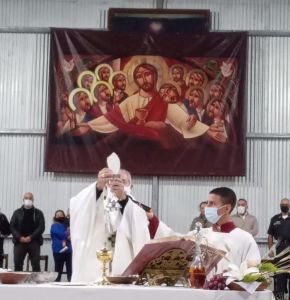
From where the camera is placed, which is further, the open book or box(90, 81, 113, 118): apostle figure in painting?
box(90, 81, 113, 118): apostle figure in painting

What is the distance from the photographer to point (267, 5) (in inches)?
740

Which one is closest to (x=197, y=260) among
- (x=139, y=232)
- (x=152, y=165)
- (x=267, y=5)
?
(x=139, y=232)

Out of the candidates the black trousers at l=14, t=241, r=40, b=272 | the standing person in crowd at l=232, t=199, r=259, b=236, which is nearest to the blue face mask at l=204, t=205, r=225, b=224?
the standing person in crowd at l=232, t=199, r=259, b=236

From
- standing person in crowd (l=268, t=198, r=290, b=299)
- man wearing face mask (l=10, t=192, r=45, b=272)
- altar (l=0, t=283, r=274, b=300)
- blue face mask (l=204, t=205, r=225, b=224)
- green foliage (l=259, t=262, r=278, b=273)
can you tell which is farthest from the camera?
man wearing face mask (l=10, t=192, r=45, b=272)

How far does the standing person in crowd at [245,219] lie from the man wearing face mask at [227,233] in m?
9.96

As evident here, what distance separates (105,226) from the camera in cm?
625

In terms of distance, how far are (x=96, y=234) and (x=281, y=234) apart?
9835 millimetres

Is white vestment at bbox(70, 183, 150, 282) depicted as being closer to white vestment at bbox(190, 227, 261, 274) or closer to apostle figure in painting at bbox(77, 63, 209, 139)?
white vestment at bbox(190, 227, 261, 274)

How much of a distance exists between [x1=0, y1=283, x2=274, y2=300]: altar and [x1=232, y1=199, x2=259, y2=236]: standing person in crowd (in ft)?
39.5

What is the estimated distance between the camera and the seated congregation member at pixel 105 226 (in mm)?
6000

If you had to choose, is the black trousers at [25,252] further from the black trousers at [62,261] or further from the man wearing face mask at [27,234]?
the black trousers at [62,261]

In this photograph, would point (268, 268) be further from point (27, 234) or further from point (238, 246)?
point (27, 234)

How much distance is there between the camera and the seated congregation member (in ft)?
19.7

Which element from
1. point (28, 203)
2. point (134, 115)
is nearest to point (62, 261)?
point (28, 203)
